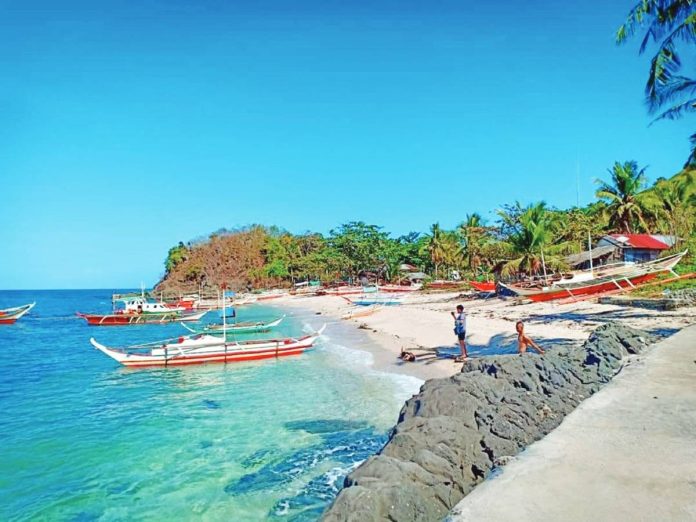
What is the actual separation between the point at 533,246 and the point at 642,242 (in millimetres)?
9287

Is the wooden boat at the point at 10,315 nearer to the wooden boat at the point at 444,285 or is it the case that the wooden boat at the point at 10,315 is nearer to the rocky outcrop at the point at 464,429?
the wooden boat at the point at 444,285

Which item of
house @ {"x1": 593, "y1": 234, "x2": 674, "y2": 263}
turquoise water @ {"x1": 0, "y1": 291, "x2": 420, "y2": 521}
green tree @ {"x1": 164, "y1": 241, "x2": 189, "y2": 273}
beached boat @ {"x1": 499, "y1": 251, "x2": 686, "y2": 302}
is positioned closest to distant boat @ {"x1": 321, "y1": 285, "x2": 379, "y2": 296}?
house @ {"x1": 593, "y1": 234, "x2": 674, "y2": 263}

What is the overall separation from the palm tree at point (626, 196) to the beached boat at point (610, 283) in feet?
49.1

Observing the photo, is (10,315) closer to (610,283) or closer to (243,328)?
(243,328)

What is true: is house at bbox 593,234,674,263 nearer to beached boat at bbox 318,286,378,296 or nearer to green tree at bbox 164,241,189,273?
beached boat at bbox 318,286,378,296

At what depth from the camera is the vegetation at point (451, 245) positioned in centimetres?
3494

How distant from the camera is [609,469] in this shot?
14.2 ft

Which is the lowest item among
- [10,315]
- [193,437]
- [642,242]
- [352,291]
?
[193,437]

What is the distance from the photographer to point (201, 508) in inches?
288

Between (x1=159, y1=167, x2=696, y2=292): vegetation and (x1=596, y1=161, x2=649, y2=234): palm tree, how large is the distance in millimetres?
82

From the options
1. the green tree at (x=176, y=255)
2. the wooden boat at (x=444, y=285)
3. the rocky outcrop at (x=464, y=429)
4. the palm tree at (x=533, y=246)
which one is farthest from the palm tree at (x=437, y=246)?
the green tree at (x=176, y=255)

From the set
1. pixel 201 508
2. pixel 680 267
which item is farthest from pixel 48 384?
pixel 680 267

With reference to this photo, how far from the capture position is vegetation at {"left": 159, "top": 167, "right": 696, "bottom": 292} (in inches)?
1375

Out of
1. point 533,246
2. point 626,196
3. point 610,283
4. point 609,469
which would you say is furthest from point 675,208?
point 609,469
